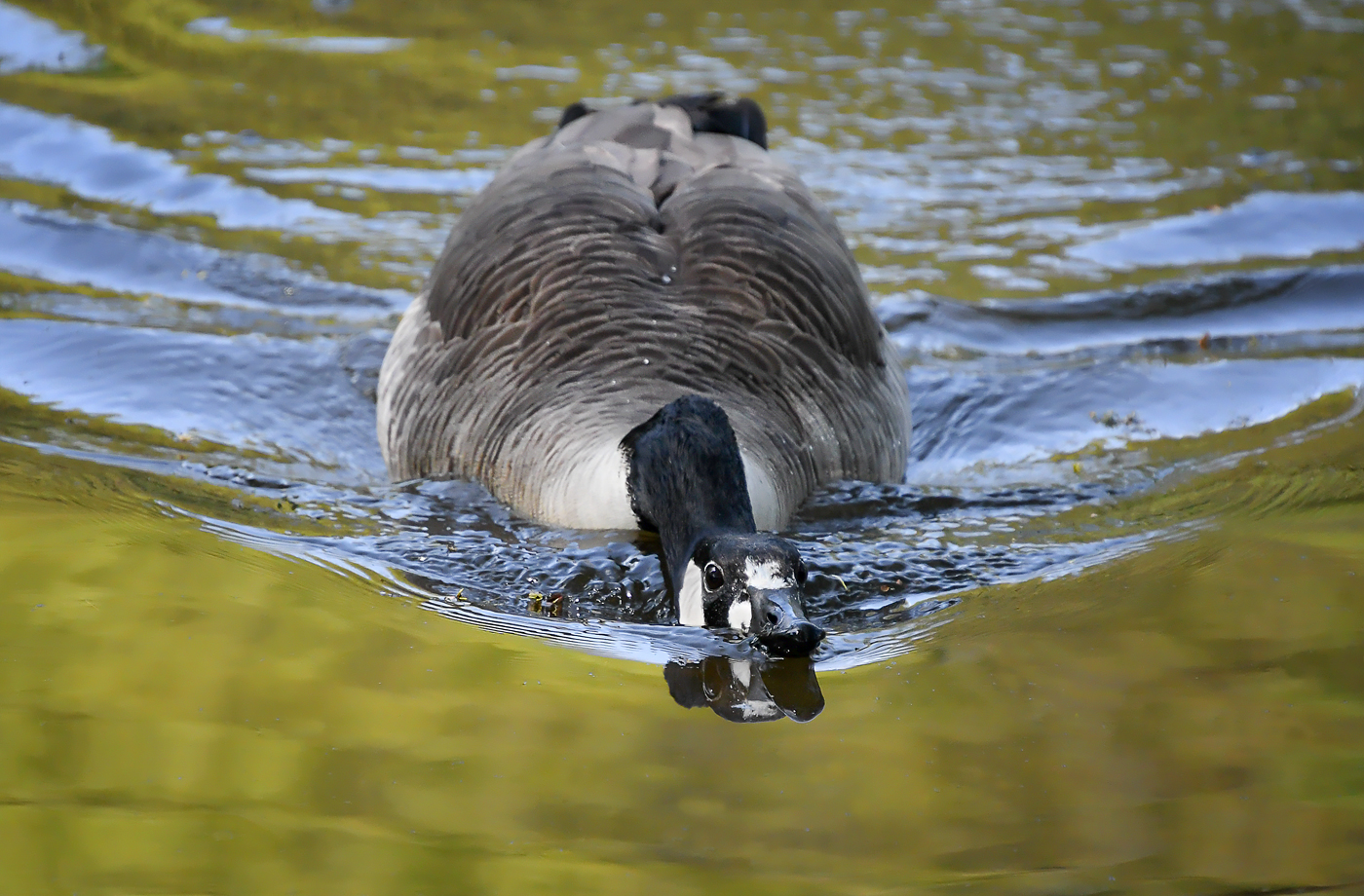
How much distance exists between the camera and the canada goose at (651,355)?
5313mm

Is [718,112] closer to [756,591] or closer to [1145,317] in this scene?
[1145,317]

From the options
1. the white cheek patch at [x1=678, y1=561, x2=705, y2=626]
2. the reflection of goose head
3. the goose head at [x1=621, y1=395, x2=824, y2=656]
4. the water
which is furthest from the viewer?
the white cheek patch at [x1=678, y1=561, x2=705, y2=626]

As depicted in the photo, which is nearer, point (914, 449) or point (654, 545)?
point (654, 545)

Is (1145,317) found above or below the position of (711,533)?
above

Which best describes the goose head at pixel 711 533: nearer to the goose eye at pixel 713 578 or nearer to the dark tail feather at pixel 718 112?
the goose eye at pixel 713 578

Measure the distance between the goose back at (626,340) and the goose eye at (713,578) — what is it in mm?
794

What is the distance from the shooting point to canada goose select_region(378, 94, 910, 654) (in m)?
5.31

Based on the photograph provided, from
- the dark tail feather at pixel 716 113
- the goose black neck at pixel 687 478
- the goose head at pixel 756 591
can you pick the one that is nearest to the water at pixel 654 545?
the goose head at pixel 756 591

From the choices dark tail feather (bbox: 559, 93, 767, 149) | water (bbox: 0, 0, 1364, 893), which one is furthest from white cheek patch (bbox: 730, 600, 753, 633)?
dark tail feather (bbox: 559, 93, 767, 149)

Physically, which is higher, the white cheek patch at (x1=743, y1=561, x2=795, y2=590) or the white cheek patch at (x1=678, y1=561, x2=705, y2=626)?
the white cheek patch at (x1=743, y1=561, x2=795, y2=590)

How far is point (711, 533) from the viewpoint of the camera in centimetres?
491

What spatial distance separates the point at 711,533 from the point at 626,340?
1283mm

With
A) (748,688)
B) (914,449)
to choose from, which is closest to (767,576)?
(748,688)

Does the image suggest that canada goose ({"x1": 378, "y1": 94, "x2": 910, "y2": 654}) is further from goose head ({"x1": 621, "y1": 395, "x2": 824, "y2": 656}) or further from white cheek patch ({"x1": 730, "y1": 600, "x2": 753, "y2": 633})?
white cheek patch ({"x1": 730, "y1": 600, "x2": 753, "y2": 633})
